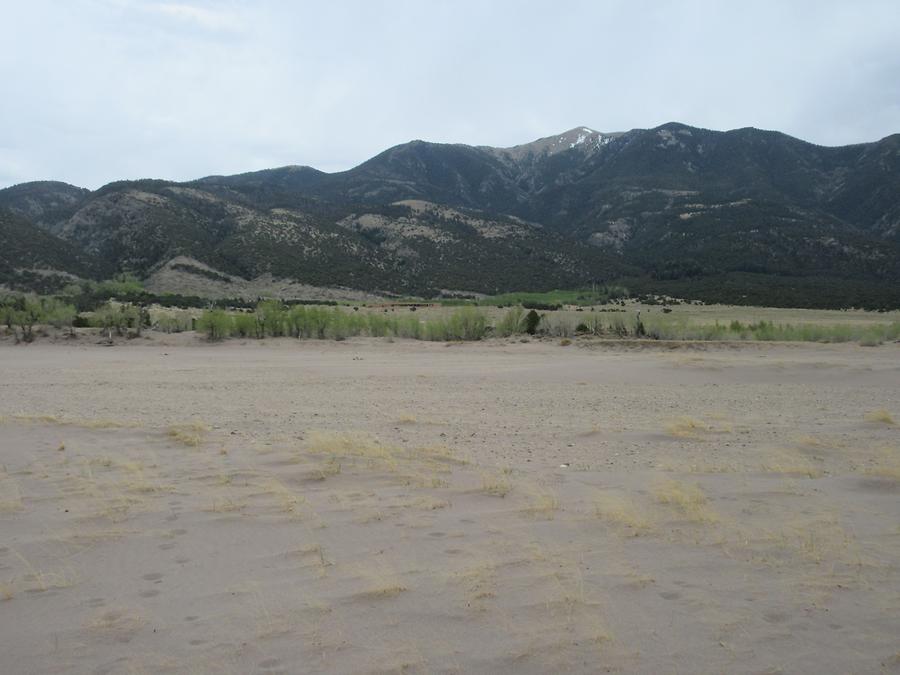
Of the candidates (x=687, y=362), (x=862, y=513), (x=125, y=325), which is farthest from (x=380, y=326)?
(x=862, y=513)

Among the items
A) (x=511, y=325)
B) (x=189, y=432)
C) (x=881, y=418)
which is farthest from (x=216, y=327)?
(x=881, y=418)

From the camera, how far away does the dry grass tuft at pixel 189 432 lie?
29.8 feet

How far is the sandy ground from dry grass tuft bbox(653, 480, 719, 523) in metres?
0.03

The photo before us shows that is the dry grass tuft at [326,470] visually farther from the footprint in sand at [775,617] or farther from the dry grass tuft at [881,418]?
the dry grass tuft at [881,418]

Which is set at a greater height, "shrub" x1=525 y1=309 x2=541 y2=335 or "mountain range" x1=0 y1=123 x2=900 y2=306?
"mountain range" x1=0 y1=123 x2=900 y2=306

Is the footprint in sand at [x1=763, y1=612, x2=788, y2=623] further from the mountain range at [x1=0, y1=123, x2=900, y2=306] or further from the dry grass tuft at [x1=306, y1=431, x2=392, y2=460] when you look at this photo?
the mountain range at [x1=0, y1=123, x2=900, y2=306]

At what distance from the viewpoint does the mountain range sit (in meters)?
62.8

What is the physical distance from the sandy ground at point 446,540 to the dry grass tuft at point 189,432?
58mm

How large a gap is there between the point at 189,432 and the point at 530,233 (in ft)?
268

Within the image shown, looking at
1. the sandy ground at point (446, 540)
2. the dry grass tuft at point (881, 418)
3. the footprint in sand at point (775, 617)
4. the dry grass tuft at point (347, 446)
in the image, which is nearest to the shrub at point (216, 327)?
the sandy ground at point (446, 540)

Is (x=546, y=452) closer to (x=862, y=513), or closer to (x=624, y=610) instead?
(x=862, y=513)

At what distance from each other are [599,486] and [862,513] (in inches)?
96.6

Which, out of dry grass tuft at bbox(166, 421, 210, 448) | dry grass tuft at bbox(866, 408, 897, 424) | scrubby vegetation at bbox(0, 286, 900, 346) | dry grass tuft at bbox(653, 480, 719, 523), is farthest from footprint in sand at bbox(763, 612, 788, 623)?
scrubby vegetation at bbox(0, 286, 900, 346)

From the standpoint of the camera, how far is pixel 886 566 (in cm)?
521
